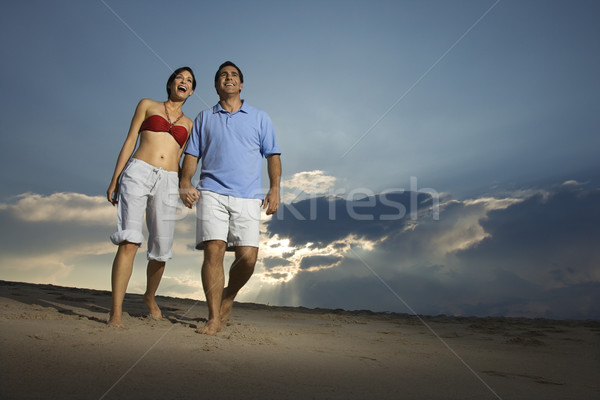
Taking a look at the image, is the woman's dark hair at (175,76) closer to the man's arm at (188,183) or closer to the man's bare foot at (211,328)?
the man's arm at (188,183)

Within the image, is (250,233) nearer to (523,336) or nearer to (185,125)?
(185,125)

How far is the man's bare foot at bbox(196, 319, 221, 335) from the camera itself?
10.8ft

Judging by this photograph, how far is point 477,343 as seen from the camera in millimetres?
4316

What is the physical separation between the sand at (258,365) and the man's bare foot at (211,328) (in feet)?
0.34

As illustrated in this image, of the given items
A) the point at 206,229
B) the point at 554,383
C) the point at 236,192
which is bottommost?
the point at 554,383

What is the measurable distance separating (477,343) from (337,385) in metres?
2.82

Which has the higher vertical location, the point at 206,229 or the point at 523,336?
the point at 206,229

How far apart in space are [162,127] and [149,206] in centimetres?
78

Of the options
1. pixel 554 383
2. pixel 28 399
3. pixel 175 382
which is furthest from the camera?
pixel 554 383

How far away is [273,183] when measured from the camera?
3.99 m

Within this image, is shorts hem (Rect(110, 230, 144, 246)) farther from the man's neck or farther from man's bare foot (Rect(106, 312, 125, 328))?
the man's neck

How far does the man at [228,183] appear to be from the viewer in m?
3.57

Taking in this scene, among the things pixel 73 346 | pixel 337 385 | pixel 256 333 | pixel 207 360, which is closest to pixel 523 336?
pixel 256 333

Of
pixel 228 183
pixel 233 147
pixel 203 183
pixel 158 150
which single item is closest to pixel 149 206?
pixel 158 150
